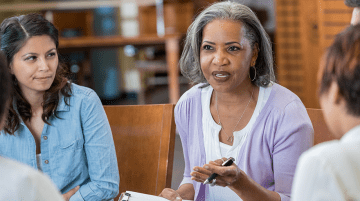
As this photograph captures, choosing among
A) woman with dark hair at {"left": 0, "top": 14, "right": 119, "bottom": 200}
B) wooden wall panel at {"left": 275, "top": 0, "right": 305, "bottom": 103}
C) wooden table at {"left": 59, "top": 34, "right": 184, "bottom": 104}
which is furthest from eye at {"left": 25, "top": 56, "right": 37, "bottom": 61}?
wooden wall panel at {"left": 275, "top": 0, "right": 305, "bottom": 103}

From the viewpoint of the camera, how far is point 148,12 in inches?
274

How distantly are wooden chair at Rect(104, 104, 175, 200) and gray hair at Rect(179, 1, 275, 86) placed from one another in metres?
0.30

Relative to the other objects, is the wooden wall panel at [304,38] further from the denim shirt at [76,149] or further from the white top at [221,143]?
the denim shirt at [76,149]

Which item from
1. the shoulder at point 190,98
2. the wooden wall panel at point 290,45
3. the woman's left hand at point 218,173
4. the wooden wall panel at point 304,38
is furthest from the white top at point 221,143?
the wooden wall panel at point 290,45

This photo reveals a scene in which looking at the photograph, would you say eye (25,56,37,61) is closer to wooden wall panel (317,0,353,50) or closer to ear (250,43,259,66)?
ear (250,43,259,66)

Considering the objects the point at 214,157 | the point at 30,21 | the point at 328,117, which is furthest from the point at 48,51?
the point at 328,117

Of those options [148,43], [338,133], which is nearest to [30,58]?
[338,133]

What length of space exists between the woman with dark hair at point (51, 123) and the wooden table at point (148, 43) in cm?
298

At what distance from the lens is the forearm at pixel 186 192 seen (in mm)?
1561

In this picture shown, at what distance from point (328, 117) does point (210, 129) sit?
2.68 feet

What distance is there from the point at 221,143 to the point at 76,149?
1.80 ft

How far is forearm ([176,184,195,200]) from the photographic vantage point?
156 cm

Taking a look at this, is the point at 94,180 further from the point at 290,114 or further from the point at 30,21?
the point at 290,114

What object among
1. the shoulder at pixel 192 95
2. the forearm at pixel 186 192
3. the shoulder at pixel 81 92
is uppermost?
the shoulder at pixel 81 92
